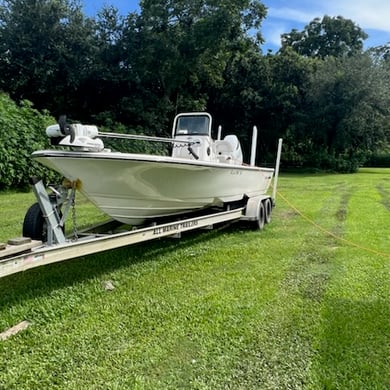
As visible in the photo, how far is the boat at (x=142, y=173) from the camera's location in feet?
10.8

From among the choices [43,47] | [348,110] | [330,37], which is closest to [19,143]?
[43,47]

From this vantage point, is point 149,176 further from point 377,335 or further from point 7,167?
point 7,167

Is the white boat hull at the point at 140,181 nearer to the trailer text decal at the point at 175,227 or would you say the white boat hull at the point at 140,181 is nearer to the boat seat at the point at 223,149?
the trailer text decal at the point at 175,227

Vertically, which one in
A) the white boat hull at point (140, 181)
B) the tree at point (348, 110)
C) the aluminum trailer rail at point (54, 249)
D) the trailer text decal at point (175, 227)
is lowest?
the trailer text decal at point (175, 227)

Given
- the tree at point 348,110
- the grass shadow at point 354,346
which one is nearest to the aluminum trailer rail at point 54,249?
the grass shadow at point 354,346

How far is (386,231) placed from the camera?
5.84 metres

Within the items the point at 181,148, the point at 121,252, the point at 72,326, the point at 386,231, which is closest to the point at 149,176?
the point at 121,252

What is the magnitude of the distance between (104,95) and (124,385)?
20172mm

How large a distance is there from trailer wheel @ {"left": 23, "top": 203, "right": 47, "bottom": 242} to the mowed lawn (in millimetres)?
377

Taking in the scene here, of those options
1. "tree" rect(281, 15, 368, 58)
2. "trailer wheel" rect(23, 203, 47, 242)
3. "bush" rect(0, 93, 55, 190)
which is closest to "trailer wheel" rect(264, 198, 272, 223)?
"trailer wheel" rect(23, 203, 47, 242)

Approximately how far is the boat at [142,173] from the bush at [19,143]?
5390 mm

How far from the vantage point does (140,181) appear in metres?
3.68

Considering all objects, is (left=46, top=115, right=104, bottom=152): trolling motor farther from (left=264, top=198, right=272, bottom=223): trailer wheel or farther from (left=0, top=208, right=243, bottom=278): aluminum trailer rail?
(left=264, top=198, right=272, bottom=223): trailer wheel

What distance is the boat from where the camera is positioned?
3277 millimetres
